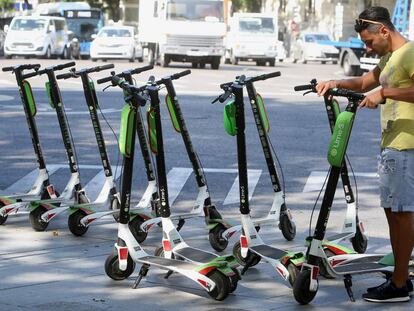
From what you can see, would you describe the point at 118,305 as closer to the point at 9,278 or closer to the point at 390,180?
the point at 9,278

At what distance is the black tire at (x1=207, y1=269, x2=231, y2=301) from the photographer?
7.34 metres

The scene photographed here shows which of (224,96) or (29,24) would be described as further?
(29,24)

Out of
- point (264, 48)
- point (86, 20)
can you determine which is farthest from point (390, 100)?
point (86, 20)

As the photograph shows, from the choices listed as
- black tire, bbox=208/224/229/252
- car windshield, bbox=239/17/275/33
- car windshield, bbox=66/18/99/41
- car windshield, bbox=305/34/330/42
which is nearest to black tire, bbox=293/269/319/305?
black tire, bbox=208/224/229/252

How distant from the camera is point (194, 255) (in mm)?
7750

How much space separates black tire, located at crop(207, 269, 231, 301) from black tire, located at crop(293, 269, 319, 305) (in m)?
0.42

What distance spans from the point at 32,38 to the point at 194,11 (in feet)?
34.5

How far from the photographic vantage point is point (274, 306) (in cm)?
728

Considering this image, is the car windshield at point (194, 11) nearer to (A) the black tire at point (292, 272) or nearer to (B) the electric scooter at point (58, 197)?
(B) the electric scooter at point (58, 197)

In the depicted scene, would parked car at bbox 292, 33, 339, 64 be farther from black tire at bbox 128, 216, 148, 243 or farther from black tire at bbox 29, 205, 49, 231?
black tire at bbox 128, 216, 148, 243

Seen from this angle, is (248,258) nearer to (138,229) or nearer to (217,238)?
(217,238)

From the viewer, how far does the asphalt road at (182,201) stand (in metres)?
7.48

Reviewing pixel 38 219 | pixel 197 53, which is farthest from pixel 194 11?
pixel 38 219

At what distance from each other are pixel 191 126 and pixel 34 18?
113ft
